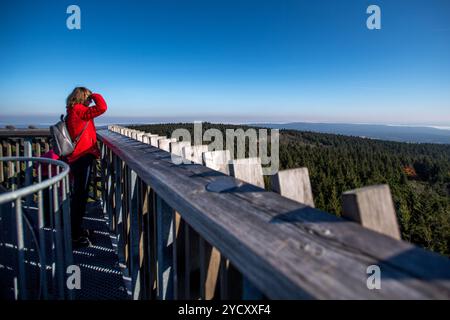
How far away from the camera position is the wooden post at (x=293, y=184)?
1.04 m

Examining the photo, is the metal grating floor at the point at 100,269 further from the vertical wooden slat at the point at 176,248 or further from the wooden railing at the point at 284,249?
the wooden railing at the point at 284,249

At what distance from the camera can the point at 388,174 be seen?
62031 millimetres

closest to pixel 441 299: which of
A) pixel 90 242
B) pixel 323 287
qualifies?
pixel 323 287

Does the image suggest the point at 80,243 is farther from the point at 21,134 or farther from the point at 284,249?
the point at 284,249

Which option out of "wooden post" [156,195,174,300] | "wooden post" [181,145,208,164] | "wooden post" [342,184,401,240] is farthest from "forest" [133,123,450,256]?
"wooden post" [342,184,401,240]

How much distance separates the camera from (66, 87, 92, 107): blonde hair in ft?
13.5

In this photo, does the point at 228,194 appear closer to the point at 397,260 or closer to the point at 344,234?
the point at 344,234

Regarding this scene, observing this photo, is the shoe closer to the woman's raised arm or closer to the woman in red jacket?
the woman in red jacket

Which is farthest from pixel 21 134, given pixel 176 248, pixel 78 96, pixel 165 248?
pixel 176 248

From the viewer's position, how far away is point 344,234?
28.4 inches

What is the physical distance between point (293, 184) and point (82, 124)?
3.74m

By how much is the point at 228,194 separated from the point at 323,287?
0.57 meters

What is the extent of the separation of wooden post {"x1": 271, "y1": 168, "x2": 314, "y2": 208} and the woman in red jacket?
11.5 ft
